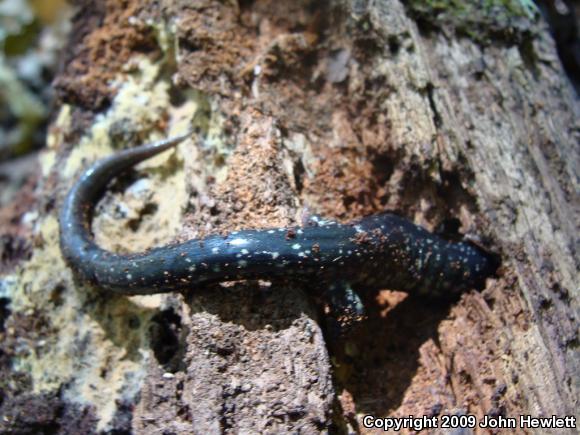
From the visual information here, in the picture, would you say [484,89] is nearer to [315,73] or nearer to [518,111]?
[518,111]

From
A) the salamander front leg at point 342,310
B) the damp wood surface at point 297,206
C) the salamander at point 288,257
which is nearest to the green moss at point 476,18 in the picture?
the damp wood surface at point 297,206

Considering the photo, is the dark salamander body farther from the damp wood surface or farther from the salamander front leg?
the damp wood surface

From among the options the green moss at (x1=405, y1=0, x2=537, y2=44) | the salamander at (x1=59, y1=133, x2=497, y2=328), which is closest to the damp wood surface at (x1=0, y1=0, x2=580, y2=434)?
the green moss at (x1=405, y1=0, x2=537, y2=44)

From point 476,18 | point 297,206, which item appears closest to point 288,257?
point 297,206

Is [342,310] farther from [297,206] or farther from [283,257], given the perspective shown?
[297,206]

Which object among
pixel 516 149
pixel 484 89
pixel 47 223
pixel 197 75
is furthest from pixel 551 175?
pixel 47 223

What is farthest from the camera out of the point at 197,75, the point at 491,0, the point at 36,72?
the point at 36,72
